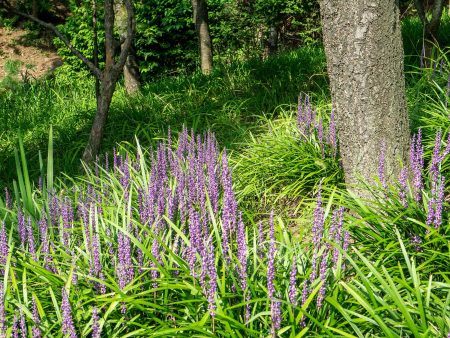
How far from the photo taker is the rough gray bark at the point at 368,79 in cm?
343

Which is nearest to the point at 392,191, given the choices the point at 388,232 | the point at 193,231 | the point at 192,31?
the point at 388,232

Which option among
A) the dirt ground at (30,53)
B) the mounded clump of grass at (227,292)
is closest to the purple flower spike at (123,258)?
the mounded clump of grass at (227,292)

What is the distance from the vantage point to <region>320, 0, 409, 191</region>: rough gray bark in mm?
3434

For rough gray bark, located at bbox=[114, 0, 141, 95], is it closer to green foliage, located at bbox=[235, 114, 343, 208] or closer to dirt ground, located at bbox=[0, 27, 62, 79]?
green foliage, located at bbox=[235, 114, 343, 208]

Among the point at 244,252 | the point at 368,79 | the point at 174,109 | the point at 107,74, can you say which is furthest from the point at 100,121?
the point at 244,252

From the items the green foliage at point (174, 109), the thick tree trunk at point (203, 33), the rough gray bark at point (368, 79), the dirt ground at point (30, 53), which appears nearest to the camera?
the rough gray bark at point (368, 79)

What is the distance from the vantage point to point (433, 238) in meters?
2.80

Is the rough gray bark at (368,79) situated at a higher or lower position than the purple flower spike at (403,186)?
higher

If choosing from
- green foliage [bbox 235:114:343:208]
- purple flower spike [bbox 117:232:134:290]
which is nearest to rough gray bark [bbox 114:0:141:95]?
green foliage [bbox 235:114:343:208]

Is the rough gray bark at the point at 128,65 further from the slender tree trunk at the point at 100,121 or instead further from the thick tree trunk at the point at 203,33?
the slender tree trunk at the point at 100,121

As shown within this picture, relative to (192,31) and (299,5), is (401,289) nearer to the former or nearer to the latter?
(192,31)

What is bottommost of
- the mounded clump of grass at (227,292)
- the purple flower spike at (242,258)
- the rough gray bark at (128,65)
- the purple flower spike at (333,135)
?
the mounded clump of grass at (227,292)

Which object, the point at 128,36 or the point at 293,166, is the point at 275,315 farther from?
the point at 128,36

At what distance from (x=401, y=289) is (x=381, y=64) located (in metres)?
1.49
